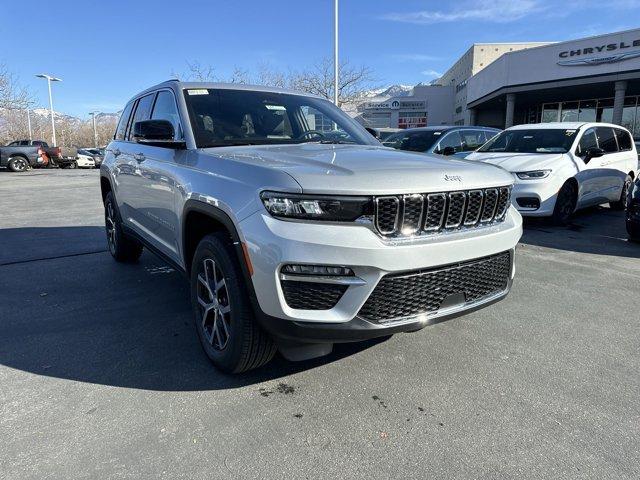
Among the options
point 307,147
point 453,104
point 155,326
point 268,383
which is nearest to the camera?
point 268,383

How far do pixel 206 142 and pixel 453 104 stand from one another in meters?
58.8

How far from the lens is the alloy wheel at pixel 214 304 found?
2.83 meters

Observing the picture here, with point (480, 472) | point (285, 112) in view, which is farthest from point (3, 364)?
point (480, 472)

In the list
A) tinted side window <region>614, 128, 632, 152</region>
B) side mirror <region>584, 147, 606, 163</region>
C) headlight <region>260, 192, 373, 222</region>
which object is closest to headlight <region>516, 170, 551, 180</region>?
side mirror <region>584, 147, 606, 163</region>

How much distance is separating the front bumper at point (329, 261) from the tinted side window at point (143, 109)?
2.59m

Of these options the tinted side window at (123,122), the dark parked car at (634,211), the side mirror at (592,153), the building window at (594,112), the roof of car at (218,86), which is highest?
the building window at (594,112)

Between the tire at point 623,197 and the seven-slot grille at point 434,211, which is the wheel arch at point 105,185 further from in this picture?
the tire at point 623,197

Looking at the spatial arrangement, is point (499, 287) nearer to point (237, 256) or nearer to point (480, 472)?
point (480, 472)

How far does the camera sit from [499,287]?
2.97 meters

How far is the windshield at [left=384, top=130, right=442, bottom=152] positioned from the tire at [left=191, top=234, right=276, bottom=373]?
737cm

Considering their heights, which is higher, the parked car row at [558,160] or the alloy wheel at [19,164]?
the parked car row at [558,160]

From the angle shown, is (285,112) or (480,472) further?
(285,112)

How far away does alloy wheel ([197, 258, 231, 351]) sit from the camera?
2830 mm

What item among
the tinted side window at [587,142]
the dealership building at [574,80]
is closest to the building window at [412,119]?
the dealership building at [574,80]
